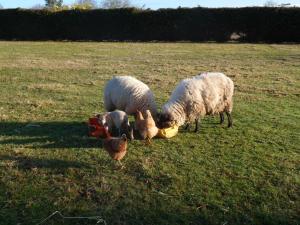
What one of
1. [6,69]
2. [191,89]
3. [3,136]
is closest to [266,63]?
[6,69]

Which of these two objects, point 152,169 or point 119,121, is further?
point 119,121

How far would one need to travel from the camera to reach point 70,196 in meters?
5.82

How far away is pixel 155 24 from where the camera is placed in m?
36.6

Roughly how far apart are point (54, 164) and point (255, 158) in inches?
127

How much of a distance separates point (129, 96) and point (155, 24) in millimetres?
29142

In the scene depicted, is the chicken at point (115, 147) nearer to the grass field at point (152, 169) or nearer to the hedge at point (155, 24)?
the grass field at point (152, 169)

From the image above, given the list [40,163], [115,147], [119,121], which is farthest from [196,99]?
[40,163]

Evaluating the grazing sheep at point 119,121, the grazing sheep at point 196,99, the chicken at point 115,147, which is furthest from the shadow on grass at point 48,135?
the grazing sheep at point 196,99

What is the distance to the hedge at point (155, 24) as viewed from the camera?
113ft

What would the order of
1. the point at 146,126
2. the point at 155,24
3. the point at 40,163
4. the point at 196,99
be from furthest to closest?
the point at 155,24 → the point at 196,99 → the point at 146,126 → the point at 40,163

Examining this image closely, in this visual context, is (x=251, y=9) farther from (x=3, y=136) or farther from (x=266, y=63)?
(x=3, y=136)

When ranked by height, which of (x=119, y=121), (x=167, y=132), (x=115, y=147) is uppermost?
(x=119, y=121)

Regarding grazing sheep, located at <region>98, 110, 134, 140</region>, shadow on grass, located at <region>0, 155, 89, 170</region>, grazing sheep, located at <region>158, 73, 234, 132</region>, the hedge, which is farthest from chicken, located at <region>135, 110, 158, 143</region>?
the hedge

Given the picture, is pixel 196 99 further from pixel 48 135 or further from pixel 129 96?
pixel 48 135
